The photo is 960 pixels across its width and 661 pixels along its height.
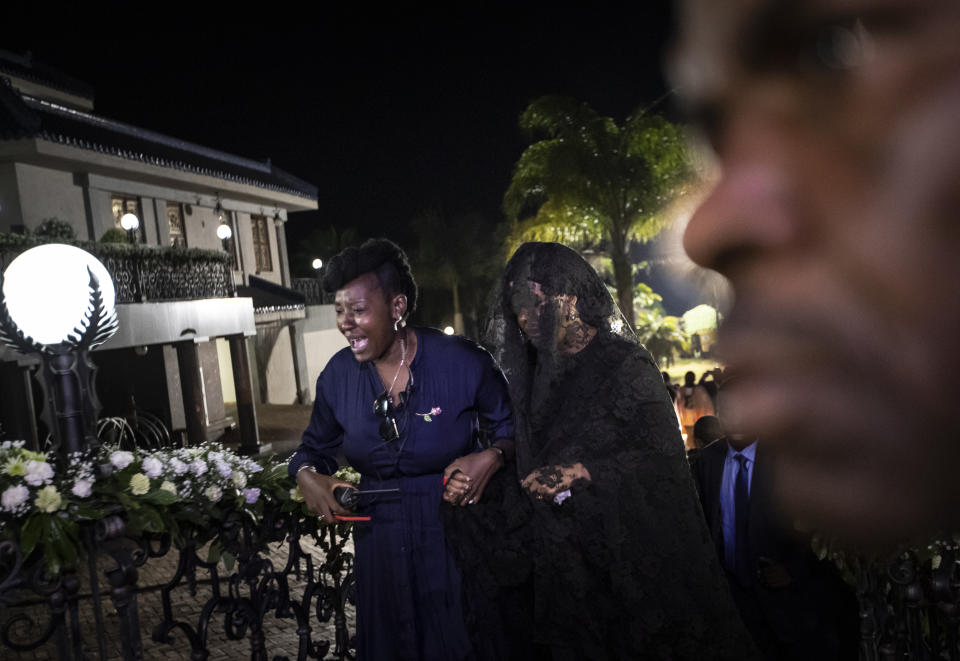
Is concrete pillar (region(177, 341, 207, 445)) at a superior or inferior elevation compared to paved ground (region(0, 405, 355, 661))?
superior

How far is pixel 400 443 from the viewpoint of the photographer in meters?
3.22

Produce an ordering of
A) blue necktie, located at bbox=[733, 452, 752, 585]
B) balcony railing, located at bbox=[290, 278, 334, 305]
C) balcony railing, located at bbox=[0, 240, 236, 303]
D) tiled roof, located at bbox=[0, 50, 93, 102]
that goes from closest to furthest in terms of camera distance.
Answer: blue necktie, located at bbox=[733, 452, 752, 585]
balcony railing, located at bbox=[0, 240, 236, 303]
tiled roof, located at bbox=[0, 50, 93, 102]
balcony railing, located at bbox=[290, 278, 334, 305]

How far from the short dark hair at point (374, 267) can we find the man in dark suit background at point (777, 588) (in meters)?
1.67

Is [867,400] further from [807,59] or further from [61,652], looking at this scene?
[61,652]

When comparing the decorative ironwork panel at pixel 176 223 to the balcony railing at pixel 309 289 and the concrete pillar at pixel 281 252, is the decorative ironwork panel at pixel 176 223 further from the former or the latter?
the balcony railing at pixel 309 289

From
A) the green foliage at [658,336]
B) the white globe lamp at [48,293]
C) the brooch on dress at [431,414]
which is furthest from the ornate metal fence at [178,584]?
the green foliage at [658,336]

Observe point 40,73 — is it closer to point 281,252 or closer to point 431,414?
point 281,252

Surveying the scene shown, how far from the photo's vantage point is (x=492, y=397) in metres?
3.37

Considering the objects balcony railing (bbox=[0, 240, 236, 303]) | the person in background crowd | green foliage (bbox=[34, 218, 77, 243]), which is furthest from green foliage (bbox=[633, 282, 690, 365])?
green foliage (bbox=[34, 218, 77, 243])

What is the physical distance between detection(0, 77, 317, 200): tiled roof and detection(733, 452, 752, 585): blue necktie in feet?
60.9

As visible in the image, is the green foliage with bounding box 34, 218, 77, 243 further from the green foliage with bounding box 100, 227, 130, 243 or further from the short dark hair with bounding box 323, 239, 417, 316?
the short dark hair with bounding box 323, 239, 417, 316

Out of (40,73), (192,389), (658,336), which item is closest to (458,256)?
(40,73)

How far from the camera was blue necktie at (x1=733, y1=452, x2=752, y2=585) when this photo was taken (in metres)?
3.76

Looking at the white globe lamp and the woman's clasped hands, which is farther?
the white globe lamp
